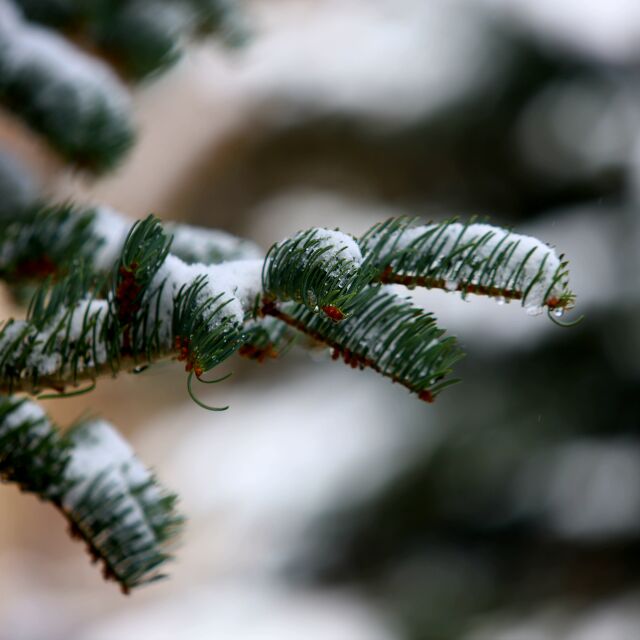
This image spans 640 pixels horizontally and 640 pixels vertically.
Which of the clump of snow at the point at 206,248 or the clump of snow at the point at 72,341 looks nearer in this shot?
the clump of snow at the point at 72,341

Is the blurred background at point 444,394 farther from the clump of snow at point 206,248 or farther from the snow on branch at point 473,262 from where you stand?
the snow on branch at point 473,262

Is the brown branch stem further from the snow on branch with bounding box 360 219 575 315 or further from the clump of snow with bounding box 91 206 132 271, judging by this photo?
the clump of snow with bounding box 91 206 132 271

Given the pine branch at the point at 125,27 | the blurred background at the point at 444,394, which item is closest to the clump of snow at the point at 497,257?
the pine branch at the point at 125,27

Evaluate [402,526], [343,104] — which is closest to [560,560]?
[402,526]

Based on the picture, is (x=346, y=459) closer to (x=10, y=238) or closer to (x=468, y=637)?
(x=468, y=637)

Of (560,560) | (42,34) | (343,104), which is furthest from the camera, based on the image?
(343,104)

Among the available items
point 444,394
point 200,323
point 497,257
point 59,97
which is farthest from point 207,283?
point 444,394
